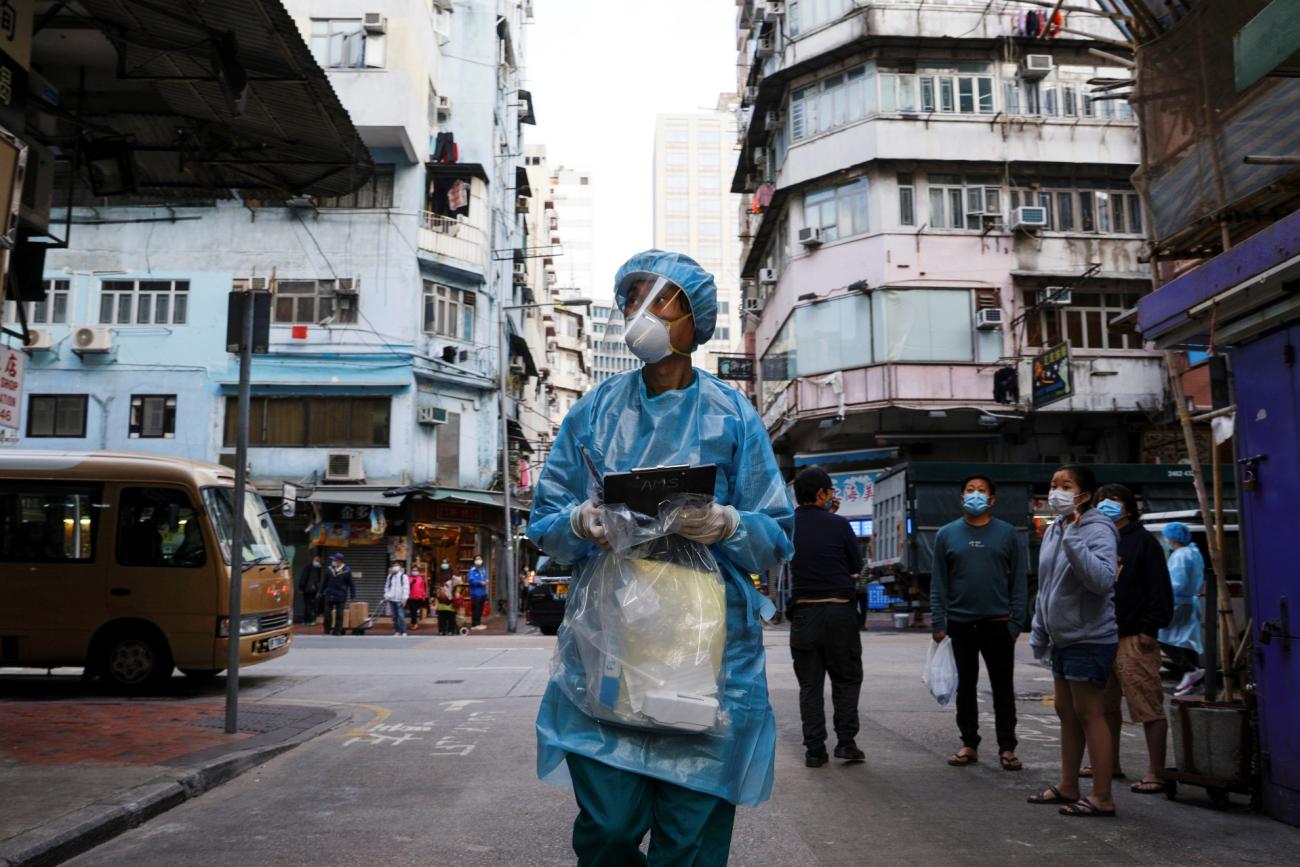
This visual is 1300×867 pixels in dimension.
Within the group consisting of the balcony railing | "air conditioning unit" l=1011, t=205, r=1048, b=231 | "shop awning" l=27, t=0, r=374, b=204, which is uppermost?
the balcony railing

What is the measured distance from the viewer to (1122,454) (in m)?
28.0

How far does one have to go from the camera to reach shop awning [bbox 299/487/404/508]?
2895 centimetres

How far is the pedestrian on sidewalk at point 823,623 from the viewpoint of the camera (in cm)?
699

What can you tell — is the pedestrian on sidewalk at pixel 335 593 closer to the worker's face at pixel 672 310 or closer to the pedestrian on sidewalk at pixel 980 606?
the pedestrian on sidewalk at pixel 980 606

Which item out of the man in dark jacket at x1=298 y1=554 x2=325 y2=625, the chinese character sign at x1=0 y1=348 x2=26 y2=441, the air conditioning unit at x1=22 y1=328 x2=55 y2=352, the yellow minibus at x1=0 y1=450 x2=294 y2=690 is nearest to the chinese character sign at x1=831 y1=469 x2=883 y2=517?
the man in dark jacket at x1=298 y1=554 x2=325 y2=625

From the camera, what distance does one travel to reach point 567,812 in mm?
5570

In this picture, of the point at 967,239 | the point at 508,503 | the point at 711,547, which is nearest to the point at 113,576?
the point at 711,547

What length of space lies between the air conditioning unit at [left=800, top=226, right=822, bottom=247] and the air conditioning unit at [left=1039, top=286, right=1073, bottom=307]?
18.8 feet

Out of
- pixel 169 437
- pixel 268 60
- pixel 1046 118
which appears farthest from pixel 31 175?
pixel 1046 118

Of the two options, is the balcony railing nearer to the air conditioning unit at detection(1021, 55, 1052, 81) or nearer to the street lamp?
the street lamp

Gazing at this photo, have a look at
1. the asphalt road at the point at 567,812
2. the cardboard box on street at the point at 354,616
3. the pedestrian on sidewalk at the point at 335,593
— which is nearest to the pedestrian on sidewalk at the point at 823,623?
the asphalt road at the point at 567,812

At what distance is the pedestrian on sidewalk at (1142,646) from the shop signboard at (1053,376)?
63.6ft

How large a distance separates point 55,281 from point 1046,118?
26796 millimetres

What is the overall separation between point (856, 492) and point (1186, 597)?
1803cm
